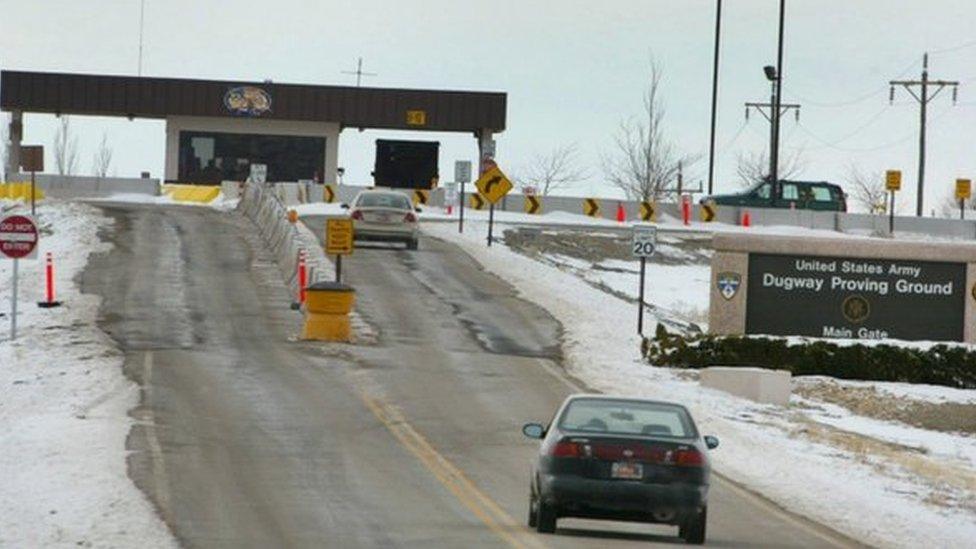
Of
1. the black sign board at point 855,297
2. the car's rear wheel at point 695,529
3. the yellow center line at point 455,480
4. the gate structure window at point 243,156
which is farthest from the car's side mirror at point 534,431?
the gate structure window at point 243,156

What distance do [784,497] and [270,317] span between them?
68.4 ft

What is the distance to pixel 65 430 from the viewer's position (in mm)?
25844

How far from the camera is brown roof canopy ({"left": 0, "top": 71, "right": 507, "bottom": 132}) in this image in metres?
91.3

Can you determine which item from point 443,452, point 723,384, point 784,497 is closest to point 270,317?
point 723,384

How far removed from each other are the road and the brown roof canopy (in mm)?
35378

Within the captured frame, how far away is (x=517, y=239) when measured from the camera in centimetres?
6575

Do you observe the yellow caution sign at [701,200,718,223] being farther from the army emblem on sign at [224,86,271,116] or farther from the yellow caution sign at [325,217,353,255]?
the yellow caution sign at [325,217,353,255]

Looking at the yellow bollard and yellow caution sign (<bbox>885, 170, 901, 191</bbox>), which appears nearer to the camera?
the yellow bollard

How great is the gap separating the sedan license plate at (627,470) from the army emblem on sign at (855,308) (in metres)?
24.5

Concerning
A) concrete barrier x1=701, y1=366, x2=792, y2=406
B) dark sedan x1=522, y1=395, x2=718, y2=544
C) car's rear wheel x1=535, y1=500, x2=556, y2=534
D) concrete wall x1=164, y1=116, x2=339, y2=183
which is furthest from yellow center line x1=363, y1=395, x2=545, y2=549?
concrete wall x1=164, y1=116, x2=339, y2=183

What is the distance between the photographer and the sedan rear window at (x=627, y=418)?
18094 millimetres

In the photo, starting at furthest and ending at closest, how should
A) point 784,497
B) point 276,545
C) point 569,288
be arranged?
point 569,288, point 784,497, point 276,545

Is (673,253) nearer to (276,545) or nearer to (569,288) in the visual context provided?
(569,288)

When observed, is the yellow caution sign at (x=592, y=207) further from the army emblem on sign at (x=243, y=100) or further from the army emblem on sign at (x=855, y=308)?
the army emblem on sign at (x=855, y=308)
